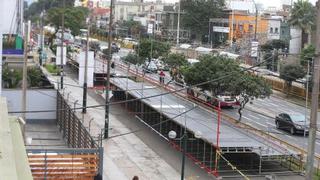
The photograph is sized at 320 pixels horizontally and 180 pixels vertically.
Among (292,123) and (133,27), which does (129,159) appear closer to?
(292,123)

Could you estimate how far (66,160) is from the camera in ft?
62.3

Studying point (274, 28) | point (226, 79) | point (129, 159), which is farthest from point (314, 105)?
point (274, 28)

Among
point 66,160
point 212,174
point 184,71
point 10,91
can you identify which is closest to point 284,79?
point 184,71

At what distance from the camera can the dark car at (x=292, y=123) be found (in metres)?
33.7

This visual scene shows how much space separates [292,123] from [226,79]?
17.1 feet

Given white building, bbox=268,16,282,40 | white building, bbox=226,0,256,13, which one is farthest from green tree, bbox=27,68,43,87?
white building, bbox=226,0,256,13

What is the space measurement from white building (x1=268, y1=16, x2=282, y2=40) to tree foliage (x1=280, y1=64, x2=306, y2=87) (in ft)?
97.2

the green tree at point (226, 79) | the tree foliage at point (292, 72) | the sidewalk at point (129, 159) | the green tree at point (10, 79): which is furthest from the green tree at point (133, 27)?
the sidewalk at point (129, 159)

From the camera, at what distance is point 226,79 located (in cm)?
3684

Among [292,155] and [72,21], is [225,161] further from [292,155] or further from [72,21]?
[72,21]

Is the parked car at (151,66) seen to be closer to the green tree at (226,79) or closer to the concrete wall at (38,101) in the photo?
the green tree at (226,79)

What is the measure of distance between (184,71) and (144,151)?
639 inches

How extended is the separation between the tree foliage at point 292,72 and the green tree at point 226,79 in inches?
404

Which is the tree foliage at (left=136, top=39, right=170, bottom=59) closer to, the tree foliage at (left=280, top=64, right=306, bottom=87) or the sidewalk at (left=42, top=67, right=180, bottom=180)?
the tree foliage at (left=280, top=64, right=306, bottom=87)
